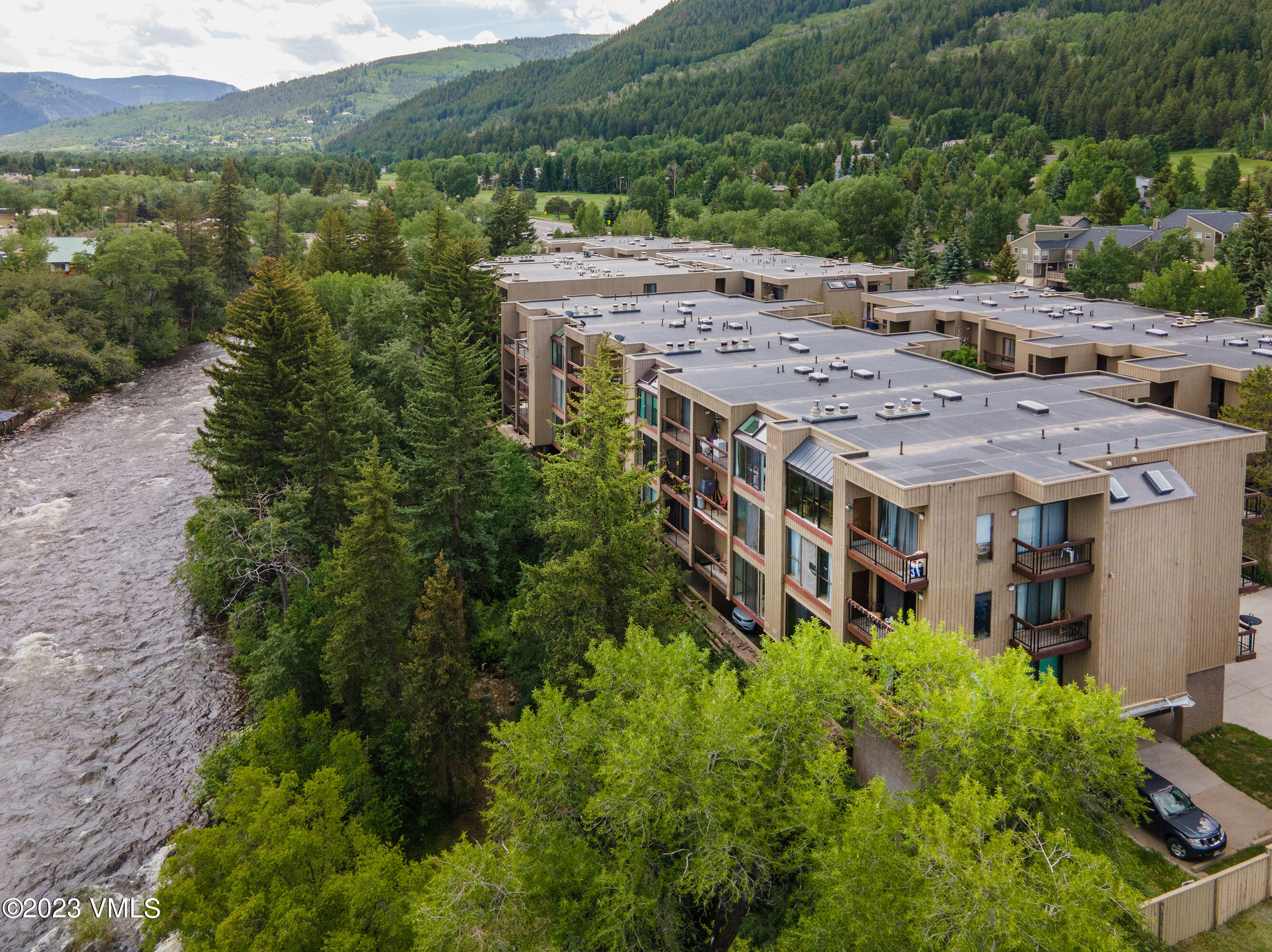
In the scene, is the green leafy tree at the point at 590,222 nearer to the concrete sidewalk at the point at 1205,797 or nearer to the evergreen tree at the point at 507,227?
the evergreen tree at the point at 507,227

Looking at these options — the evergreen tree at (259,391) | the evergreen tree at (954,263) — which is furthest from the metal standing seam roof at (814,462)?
the evergreen tree at (954,263)

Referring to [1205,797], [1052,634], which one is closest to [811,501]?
[1052,634]

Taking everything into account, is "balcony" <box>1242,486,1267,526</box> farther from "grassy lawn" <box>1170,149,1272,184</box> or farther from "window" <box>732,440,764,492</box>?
"grassy lawn" <box>1170,149,1272,184</box>

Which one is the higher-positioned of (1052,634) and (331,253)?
(331,253)

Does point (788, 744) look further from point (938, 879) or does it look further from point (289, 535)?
point (289, 535)

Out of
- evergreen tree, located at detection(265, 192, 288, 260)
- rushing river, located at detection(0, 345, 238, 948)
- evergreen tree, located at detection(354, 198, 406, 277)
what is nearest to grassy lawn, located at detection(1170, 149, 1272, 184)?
evergreen tree, located at detection(354, 198, 406, 277)

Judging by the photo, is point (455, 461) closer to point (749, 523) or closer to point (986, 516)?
point (749, 523)

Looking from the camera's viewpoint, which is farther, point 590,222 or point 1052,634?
point 590,222
